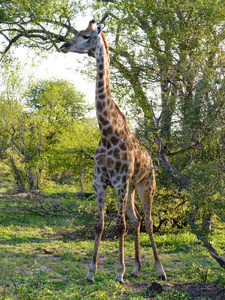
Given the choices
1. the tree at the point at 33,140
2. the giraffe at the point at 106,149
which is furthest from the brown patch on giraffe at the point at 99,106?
the tree at the point at 33,140

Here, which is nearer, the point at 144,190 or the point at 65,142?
the point at 144,190

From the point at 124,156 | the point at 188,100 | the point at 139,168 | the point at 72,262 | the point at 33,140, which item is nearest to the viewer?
the point at 188,100

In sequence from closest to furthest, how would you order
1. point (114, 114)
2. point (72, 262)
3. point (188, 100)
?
point (188, 100), point (114, 114), point (72, 262)

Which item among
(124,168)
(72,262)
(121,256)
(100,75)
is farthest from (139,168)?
(72,262)

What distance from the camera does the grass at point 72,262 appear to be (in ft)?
16.9

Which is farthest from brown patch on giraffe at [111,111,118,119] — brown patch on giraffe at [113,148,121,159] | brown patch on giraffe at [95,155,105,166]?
brown patch on giraffe at [95,155,105,166]

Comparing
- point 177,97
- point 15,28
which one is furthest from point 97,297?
point 15,28

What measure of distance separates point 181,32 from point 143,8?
1793 millimetres

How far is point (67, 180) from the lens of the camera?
23516 mm

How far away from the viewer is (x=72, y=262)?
7215 millimetres

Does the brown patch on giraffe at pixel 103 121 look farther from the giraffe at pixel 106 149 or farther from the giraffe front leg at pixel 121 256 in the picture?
the giraffe front leg at pixel 121 256

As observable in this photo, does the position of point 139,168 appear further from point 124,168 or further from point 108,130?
point 108,130

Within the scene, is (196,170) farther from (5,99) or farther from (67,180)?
(67,180)

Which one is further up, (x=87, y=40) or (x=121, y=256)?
(x=87, y=40)
